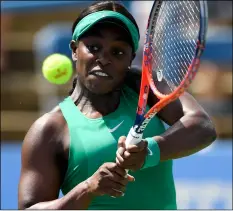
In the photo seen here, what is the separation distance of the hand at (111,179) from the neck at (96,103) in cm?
46

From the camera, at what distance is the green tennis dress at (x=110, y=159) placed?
144 inches

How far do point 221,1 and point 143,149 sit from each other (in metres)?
3.36

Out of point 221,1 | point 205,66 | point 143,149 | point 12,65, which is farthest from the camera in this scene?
point 12,65

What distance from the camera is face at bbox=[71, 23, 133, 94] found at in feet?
11.9

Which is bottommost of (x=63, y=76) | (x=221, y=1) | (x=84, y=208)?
(x=84, y=208)

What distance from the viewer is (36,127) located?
145 inches

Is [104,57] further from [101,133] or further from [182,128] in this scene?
[182,128]

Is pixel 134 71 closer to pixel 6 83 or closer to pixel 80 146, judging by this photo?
pixel 80 146

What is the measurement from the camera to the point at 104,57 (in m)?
3.61

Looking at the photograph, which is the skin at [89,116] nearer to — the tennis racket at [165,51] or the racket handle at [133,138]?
the tennis racket at [165,51]

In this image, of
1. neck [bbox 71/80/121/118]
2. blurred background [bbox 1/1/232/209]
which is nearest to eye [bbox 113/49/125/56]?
neck [bbox 71/80/121/118]

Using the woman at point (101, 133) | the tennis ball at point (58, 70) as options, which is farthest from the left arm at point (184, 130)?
the tennis ball at point (58, 70)

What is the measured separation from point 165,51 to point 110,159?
1.75 feet

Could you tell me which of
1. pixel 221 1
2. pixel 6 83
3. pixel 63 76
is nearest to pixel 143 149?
pixel 63 76
